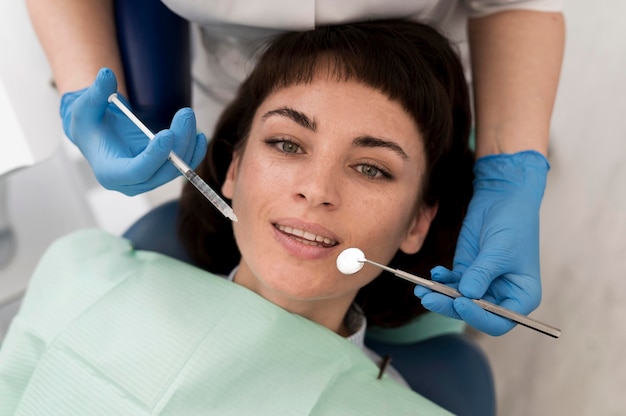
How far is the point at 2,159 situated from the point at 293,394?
29.6 inches

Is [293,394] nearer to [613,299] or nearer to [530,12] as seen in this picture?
[530,12]

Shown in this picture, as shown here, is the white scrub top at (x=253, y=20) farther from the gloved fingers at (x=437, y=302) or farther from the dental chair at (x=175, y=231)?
the gloved fingers at (x=437, y=302)

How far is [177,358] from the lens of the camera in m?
1.08

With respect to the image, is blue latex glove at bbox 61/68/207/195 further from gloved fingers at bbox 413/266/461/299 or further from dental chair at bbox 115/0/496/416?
gloved fingers at bbox 413/266/461/299

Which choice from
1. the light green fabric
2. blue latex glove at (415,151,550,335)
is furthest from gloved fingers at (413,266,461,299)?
the light green fabric

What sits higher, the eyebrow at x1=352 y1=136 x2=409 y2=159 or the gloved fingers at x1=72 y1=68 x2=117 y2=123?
the gloved fingers at x1=72 y1=68 x2=117 y2=123

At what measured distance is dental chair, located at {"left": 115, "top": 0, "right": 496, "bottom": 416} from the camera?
1.37 m

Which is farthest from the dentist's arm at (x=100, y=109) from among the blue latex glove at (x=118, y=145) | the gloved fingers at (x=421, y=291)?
the gloved fingers at (x=421, y=291)

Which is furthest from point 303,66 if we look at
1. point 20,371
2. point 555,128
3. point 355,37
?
point 555,128

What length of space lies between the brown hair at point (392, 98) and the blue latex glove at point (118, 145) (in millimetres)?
228

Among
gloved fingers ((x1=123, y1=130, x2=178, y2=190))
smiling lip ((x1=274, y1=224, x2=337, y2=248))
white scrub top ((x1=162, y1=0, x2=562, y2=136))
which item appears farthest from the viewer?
white scrub top ((x1=162, y1=0, x2=562, y2=136))

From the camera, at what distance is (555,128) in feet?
7.05

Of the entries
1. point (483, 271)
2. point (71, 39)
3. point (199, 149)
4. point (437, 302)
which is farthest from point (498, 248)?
point (71, 39)

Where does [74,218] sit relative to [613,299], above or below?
above
